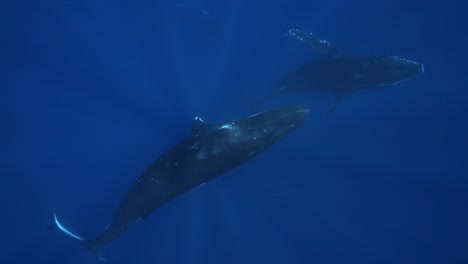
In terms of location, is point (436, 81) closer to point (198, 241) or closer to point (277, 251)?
point (277, 251)

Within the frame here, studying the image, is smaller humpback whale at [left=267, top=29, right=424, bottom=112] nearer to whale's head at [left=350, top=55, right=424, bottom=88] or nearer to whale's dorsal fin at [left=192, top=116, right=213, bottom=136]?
whale's head at [left=350, top=55, right=424, bottom=88]

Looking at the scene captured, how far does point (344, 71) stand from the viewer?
12.8 m

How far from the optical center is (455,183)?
21234 millimetres

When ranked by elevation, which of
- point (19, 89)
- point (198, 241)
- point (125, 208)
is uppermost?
point (19, 89)

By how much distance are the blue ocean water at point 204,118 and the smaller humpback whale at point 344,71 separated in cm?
257

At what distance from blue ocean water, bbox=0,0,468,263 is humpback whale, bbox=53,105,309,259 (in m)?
6.48

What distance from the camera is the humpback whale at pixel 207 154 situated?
8.23 metres

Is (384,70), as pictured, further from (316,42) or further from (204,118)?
(204,118)

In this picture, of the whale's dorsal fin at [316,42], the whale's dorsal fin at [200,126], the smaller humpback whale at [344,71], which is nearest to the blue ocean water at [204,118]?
the smaller humpback whale at [344,71]

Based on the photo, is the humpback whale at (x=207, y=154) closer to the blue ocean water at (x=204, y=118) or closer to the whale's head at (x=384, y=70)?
the whale's head at (x=384, y=70)

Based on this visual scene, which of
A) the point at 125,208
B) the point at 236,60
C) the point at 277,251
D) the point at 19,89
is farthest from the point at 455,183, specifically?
the point at 19,89

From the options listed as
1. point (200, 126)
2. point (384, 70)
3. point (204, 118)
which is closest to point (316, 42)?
point (384, 70)

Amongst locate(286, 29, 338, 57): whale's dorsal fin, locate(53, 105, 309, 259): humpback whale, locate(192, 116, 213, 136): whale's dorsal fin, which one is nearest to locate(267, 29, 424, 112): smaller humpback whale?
locate(286, 29, 338, 57): whale's dorsal fin

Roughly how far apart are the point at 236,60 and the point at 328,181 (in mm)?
7308
